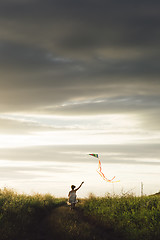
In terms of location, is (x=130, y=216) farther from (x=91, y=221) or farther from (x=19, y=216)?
(x=19, y=216)

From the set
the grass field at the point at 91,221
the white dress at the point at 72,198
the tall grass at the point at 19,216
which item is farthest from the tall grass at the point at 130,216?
the tall grass at the point at 19,216

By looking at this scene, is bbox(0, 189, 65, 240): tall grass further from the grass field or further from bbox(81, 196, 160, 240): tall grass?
bbox(81, 196, 160, 240): tall grass

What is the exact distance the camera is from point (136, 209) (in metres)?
16.3

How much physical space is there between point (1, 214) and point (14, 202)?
3403 millimetres

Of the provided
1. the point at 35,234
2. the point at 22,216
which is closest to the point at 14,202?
the point at 22,216

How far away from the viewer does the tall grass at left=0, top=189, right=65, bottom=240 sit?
13.5 m

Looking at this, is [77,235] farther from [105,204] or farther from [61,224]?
[105,204]

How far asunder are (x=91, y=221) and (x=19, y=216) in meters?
4.38

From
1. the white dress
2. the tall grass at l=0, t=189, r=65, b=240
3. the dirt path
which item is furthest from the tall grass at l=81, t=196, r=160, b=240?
the tall grass at l=0, t=189, r=65, b=240

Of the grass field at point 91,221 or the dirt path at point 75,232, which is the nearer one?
the dirt path at point 75,232

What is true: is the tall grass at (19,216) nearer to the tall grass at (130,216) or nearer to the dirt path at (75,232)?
the dirt path at (75,232)

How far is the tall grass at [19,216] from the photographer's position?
13.5 meters

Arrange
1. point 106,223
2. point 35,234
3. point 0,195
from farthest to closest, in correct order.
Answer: point 0,195, point 106,223, point 35,234

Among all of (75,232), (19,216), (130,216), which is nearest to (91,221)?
(130,216)
